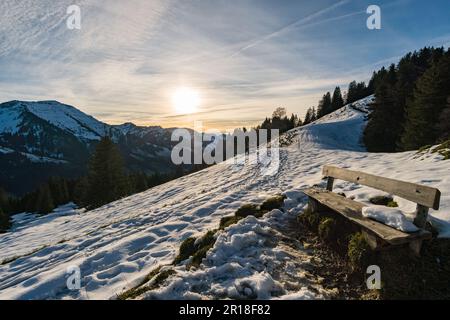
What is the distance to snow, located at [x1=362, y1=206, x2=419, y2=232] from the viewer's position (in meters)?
4.73

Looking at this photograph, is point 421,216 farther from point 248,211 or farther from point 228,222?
point 248,211

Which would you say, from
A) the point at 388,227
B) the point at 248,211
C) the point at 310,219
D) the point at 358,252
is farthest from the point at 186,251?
the point at 388,227

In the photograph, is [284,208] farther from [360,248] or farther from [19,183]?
[19,183]

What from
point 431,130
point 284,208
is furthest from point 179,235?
point 431,130

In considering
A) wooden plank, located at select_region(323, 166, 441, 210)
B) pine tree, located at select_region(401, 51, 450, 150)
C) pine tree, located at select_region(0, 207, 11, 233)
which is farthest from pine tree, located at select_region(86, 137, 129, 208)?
pine tree, located at select_region(401, 51, 450, 150)

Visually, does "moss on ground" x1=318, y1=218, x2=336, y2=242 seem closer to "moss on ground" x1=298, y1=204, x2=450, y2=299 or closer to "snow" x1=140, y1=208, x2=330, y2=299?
"moss on ground" x1=298, y1=204, x2=450, y2=299

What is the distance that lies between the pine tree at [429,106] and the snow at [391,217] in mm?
26226

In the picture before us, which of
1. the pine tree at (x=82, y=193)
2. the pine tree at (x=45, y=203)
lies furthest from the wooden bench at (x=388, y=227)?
the pine tree at (x=45, y=203)

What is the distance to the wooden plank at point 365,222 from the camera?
4473 millimetres

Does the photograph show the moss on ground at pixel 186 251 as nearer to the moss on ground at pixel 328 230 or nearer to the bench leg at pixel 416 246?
the moss on ground at pixel 328 230

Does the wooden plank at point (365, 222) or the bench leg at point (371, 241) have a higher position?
the wooden plank at point (365, 222)

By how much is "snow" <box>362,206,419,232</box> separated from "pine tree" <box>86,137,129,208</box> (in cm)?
3202

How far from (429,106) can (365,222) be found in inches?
1123

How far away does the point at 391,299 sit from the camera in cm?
426
